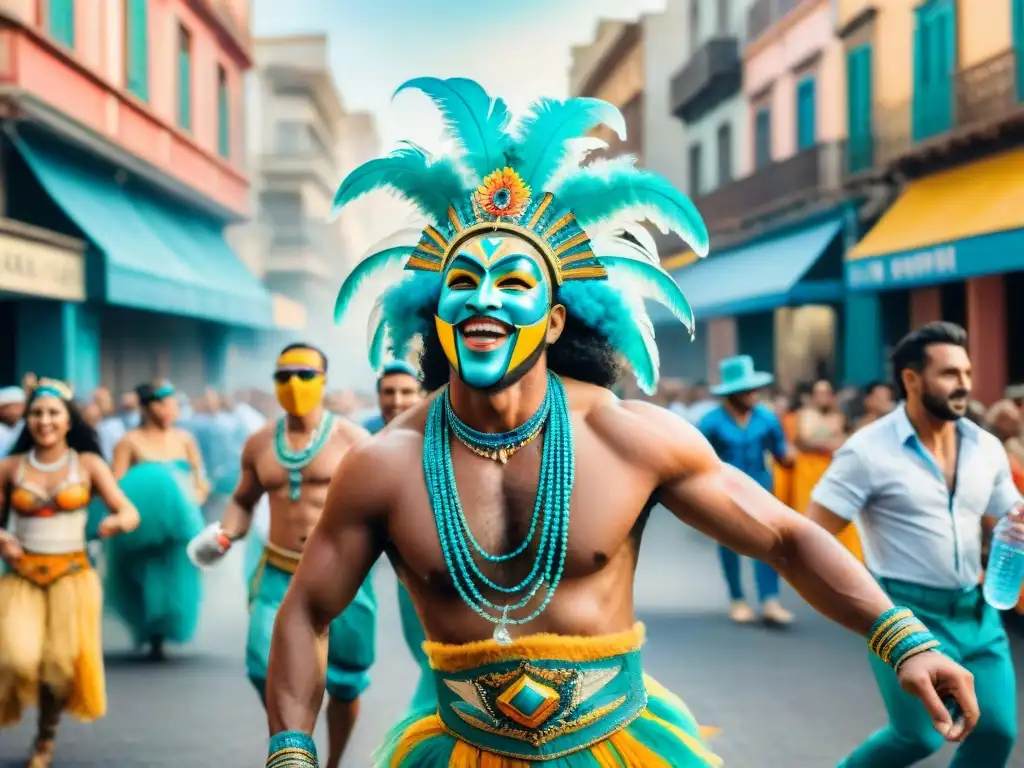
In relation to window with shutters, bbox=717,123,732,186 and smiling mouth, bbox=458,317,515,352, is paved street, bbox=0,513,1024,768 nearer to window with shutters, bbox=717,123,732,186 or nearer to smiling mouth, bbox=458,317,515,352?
smiling mouth, bbox=458,317,515,352

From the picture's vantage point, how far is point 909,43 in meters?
20.0

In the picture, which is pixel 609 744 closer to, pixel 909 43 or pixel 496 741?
pixel 496 741

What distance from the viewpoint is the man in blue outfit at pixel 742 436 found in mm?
9711

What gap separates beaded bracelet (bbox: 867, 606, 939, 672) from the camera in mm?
2928

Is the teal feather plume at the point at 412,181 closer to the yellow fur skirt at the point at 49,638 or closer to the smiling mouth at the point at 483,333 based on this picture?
the smiling mouth at the point at 483,333

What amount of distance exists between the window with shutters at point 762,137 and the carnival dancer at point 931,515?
2289 cm

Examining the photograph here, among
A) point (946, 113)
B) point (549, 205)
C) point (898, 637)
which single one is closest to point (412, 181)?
point (549, 205)

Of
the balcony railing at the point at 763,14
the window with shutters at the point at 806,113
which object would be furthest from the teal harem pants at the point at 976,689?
the balcony railing at the point at 763,14

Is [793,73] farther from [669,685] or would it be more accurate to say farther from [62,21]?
[669,685]

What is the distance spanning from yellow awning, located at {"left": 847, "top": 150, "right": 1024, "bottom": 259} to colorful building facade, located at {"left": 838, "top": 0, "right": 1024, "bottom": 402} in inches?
1.1

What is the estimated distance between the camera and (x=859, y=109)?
71.7ft

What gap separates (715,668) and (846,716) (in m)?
1.31

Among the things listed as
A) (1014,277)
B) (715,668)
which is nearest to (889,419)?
(715,668)

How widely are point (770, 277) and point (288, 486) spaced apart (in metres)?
17.2
